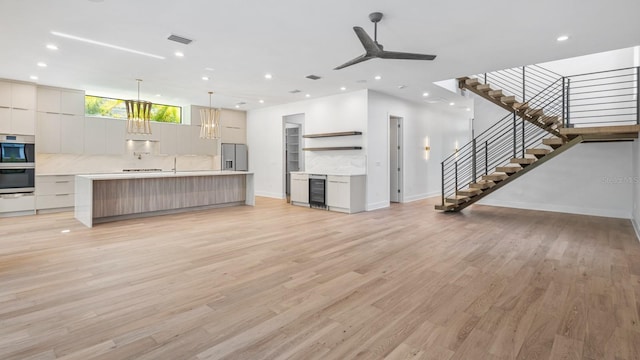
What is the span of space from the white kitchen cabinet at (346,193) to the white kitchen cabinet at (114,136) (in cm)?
554

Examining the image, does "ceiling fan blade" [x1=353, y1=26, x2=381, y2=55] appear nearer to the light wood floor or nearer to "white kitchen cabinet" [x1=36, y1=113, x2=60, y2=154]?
the light wood floor

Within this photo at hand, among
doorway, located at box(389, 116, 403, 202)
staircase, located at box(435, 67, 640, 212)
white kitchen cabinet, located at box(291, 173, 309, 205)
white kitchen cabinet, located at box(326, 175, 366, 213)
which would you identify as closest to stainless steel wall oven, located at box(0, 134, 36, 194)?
white kitchen cabinet, located at box(291, 173, 309, 205)

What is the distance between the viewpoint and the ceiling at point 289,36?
3.61 meters

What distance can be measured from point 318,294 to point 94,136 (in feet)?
25.9

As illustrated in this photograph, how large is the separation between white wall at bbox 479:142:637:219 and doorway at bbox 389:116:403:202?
288cm

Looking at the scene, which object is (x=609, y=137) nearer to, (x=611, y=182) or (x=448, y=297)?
(x=611, y=182)

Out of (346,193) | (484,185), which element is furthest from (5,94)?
(484,185)

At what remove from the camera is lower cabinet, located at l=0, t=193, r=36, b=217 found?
22.0 feet

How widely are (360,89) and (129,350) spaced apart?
22.4ft

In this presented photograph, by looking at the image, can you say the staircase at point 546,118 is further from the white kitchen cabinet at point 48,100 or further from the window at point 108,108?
the white kitchen cabinet at point 48,100

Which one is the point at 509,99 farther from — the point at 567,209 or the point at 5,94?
the point at 5,94

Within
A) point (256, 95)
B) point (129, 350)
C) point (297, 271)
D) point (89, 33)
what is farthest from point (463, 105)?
point (129, 350)

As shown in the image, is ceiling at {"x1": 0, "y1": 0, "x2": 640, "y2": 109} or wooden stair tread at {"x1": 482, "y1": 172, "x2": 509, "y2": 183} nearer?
ceiling at {"x1": 0, "y1": 0, "x2": 640, "y2": 109}

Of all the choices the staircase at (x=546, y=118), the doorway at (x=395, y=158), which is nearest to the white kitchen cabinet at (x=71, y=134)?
the doorway at (x=395, y=158)
